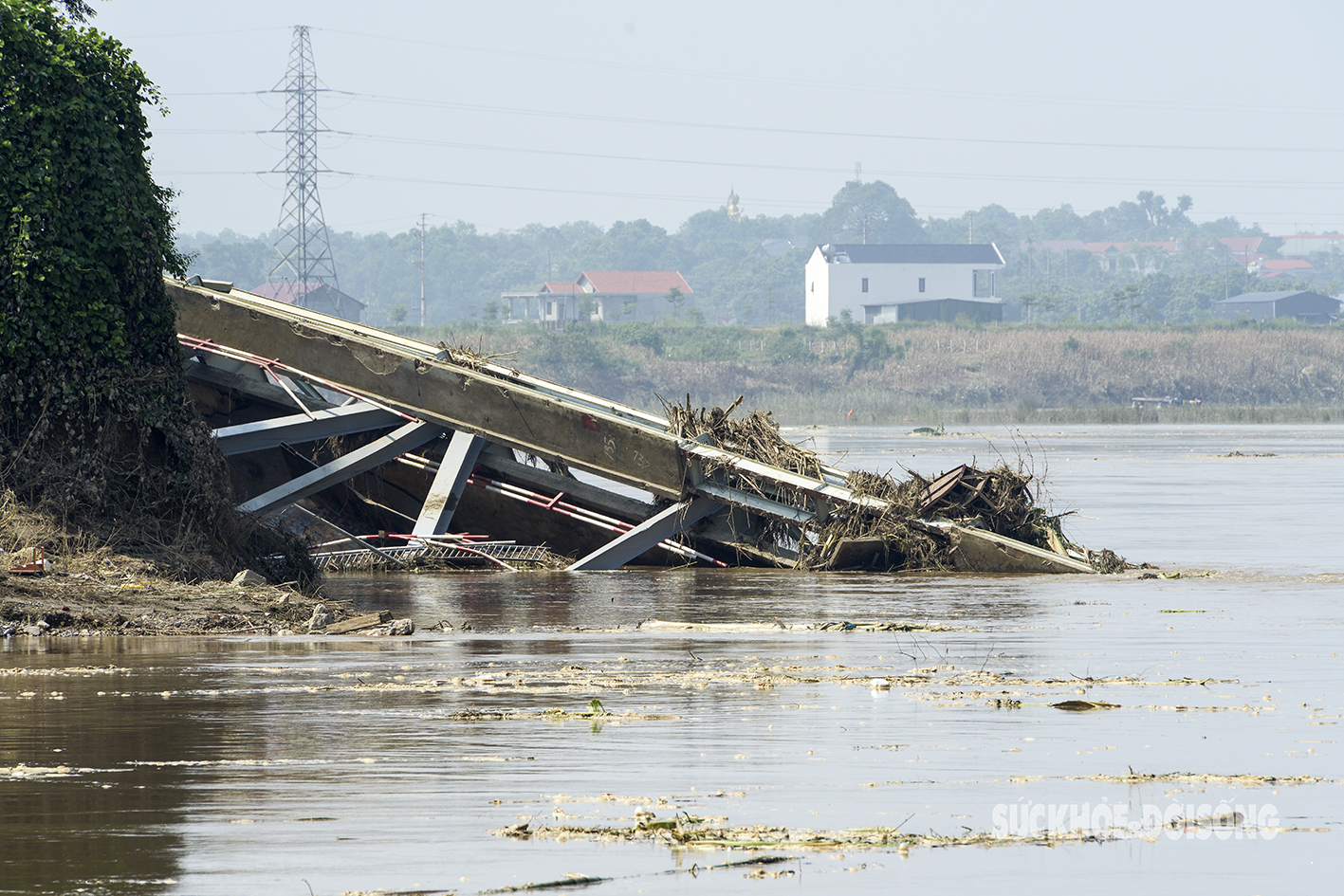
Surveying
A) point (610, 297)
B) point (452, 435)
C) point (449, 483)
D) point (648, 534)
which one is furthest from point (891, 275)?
point (449, 483)

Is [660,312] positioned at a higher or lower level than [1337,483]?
higher

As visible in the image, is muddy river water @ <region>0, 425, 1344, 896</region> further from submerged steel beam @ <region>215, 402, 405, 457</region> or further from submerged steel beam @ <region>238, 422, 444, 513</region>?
submerged steel beam @ <region>215, 402, 405, 457</region>

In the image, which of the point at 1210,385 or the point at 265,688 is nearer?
the point at 265,688

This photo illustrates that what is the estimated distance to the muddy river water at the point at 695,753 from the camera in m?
5.71

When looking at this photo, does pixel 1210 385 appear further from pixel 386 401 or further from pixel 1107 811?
pixel 1107 811

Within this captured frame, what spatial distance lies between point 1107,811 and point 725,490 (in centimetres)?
1214

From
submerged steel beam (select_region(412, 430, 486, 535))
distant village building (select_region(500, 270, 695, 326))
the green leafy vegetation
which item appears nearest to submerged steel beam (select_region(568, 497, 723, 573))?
submerged steel beam (select_region(412, 430, 486, 535))

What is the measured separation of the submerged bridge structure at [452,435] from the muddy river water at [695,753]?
11.7 feet

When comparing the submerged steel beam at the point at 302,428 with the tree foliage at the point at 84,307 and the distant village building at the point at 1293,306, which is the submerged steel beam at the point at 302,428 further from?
the distant village building at the point at 1293,306

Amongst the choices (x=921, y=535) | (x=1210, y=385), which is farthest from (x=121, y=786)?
(x=1210, y=385)

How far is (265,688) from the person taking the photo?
30.8 feet

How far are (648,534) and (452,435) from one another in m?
2.41

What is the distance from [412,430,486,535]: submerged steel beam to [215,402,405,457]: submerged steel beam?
0.72 m

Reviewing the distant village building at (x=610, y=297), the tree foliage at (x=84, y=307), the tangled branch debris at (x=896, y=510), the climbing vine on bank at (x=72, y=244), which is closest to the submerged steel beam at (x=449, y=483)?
the tangled branch debris at (x=896, y=510)
